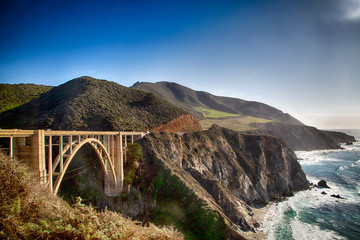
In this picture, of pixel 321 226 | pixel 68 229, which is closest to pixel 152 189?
pixel 68 229

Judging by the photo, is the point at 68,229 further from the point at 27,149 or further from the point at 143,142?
the point at 143,142

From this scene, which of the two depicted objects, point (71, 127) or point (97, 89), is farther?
point (97, 89)

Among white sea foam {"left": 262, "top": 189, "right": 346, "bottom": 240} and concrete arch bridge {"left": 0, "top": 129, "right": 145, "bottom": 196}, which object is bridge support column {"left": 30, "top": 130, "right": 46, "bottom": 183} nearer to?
concrete arch bridge {"left": 0, "top": 129, "right": 145, "bottom": 196}

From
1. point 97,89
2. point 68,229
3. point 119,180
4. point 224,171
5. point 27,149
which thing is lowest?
point 224,171

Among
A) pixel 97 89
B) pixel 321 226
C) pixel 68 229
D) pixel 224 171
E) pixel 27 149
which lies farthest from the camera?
pixel 97 89

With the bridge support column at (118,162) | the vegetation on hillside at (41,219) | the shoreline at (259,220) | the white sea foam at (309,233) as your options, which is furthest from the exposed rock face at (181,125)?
the vegetation on hillside at (41,219)

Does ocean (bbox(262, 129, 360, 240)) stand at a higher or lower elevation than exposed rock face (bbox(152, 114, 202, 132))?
lower

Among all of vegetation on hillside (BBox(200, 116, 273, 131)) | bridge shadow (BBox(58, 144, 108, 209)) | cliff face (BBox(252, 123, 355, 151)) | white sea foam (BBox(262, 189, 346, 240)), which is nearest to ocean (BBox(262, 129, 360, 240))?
white sea foam (BBox(262, 189, 346, 240))
